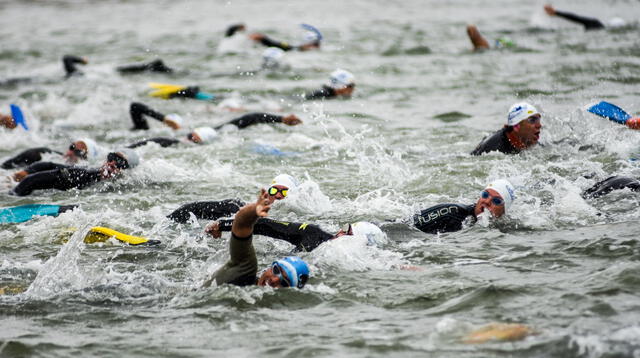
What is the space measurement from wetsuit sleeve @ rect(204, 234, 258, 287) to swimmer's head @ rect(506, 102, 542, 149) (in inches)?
209

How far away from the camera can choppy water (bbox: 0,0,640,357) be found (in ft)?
19.6

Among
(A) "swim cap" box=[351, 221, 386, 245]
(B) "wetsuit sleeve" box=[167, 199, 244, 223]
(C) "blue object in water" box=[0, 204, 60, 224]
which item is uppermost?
(A) "swim cap" box=[351, 221, 386, 245]

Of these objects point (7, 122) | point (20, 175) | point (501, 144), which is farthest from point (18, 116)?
point (501, 144)

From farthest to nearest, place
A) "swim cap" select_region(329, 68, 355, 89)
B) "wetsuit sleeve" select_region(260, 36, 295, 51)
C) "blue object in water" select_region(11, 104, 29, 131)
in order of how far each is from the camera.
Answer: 1. "wetsuit sleeve" select_region(260, 36, 295, 51)
2. "swim cap" select_region(329, 68, 355, 89)
3. "blue object in water" select_region(11, 104, 29, 131)

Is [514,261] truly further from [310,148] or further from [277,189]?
[310,148]

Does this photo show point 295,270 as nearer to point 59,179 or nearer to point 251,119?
point 59,179

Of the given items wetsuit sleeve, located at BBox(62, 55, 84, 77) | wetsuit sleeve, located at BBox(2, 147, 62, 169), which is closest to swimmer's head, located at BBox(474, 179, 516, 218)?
wetsuit sleeve, located at BBox(2, 147, 62, 169)

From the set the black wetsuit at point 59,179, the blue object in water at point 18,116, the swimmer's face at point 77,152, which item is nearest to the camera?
the black wetsuit at point 59,179

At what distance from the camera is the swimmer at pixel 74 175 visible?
414 inches

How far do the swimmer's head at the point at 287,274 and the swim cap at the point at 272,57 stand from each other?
13.9 metres

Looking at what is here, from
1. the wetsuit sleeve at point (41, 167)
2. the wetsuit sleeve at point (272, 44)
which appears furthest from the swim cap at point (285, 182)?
the wetsuit sleeve at point (272, 44)

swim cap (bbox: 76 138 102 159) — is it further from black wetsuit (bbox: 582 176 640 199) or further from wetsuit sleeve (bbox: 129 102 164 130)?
black wetsuit (bbox: 582 176 640 199)

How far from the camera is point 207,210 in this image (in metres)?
8.91

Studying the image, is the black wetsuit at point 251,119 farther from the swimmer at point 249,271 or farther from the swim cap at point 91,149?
the swimmer at point 249,271
